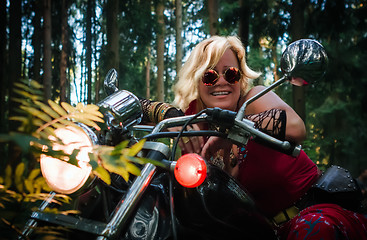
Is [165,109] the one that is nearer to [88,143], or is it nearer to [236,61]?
[236,61]

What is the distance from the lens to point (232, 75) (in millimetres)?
2188

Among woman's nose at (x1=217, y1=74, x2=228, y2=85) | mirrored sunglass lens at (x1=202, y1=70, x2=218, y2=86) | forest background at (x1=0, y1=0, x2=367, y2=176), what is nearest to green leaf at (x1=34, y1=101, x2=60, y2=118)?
→ mirrored sunglass lens at (x1=202, y1=70, x2=218, y2=86)

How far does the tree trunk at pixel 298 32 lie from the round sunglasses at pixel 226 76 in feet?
23.0

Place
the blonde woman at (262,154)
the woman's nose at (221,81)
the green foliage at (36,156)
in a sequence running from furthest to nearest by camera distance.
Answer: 1. the woman's nose at (221,81)
2. the blonde woman at (262,154)
3. the green foliage at (36,156)

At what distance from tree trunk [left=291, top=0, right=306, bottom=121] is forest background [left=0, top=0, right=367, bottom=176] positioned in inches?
1.0

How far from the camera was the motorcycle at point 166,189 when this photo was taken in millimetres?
1212

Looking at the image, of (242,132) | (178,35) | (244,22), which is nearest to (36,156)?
(242,132)

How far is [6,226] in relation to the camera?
0.87 m

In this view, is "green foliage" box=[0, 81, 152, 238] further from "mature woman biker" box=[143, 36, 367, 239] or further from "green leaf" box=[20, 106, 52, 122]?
"mature woman biker" box=[143, 36, 367, 239]

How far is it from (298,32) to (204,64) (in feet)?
24.0

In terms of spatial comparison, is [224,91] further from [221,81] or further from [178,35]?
[178,35]

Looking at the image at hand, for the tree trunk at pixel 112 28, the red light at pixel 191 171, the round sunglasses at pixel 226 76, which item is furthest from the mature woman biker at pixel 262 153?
the tree trunk at pixel 112 28

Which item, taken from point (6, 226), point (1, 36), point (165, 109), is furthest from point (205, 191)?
point (1, 36)

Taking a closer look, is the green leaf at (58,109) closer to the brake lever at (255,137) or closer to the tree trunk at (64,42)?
the brake lever at (255,137)
